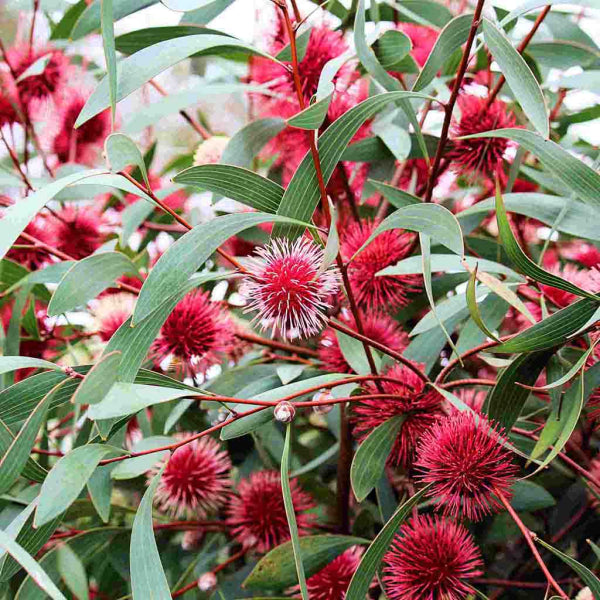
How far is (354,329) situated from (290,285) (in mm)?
178

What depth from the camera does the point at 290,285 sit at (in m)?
0.58

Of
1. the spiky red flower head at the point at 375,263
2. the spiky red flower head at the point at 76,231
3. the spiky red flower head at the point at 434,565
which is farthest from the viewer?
the spiky red flower head at the point at 76,231

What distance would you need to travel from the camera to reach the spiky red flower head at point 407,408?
0.64 meters

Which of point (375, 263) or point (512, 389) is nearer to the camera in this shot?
point (512, 389)

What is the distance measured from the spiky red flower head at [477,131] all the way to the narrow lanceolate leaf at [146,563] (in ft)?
1.53

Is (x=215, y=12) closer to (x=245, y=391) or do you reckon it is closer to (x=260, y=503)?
(x=245, y=391)

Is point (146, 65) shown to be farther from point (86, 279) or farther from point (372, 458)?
point (372, 458)

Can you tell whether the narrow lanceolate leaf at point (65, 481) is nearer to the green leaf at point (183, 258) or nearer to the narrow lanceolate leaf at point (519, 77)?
the green leaf at point (183, 258)

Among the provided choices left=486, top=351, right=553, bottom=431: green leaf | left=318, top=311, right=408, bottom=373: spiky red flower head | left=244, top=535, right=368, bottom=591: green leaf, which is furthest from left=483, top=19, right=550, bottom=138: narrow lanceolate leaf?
left=244, top=535, right=368, bottom=591: green leaf

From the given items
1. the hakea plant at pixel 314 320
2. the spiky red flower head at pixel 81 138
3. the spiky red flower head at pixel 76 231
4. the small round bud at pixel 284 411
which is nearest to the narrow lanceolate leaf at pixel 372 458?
the hakea plant at pixel 314 320

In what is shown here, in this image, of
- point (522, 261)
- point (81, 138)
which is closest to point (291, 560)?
point (522, 261)

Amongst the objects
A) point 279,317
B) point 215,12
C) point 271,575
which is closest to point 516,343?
point 279,317

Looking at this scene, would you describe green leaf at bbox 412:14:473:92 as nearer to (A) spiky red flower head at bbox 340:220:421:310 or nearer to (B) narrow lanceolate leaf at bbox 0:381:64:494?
(A) spiky red flower head at bbox 340:220:421:310

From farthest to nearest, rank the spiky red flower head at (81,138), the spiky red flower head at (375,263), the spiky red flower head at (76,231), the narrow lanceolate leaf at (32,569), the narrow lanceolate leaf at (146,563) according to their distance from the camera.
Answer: the spiky red flower head at (81,138)
the spiky red flower head at (76,231)
the spiky red flower head at (375,263)
the narrow lanceolate leaf at (146,563)
the narrow lanceolate leaf at (32,569)
